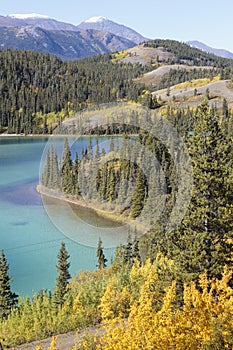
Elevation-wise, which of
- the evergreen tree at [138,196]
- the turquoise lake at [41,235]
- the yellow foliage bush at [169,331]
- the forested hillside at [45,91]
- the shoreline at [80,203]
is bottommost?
the turquoise lake at [41,235]

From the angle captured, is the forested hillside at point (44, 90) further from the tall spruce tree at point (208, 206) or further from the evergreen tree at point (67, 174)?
the tall spruce tree at point (208, 206)

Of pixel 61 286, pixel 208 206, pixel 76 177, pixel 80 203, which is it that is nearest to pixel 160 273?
pixel 208 206

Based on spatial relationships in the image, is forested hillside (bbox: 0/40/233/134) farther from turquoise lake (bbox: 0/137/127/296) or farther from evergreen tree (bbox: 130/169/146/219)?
evergreen tree (bbox: 130/169/146/219)

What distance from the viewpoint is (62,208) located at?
128 feet

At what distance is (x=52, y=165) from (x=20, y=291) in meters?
25.6

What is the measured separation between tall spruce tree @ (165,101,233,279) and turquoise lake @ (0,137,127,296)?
389 inches

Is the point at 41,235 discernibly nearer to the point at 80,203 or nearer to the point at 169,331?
the point at 80,203

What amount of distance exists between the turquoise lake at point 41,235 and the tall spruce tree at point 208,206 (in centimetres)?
989

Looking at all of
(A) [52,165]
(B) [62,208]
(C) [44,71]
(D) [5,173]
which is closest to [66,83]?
(C) [44,71]

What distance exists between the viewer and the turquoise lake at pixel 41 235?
25.9m

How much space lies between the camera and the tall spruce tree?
13.0 meters

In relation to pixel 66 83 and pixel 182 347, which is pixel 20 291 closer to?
pixel 182 347

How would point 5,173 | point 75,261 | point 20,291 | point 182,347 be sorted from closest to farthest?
point 182,347
point 20,291
point 75,261
point 5,173

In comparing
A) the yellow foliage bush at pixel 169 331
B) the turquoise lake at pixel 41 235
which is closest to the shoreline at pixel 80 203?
the turquoise lake at pixel 41 235
